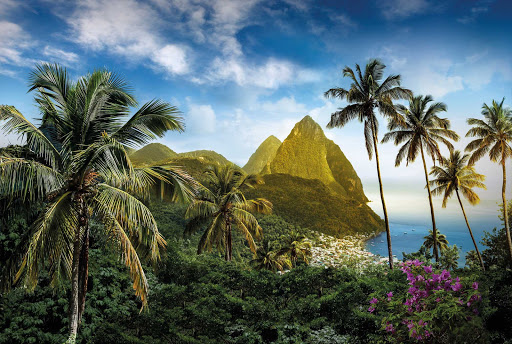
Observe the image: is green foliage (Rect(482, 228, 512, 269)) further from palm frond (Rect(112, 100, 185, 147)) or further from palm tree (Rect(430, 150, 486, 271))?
palm frond (Rect(112, 100, 185, 147))

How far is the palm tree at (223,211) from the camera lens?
14.9 meters

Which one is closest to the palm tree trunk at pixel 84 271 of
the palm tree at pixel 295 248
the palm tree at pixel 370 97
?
the palm tree at pixel 370 97

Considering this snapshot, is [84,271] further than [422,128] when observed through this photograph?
No

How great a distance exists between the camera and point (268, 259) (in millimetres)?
21281

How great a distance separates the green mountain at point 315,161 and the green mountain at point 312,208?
38.4 meters

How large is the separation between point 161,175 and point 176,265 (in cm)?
514

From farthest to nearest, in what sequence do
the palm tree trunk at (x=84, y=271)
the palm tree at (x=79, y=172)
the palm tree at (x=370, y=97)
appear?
the palm tree at (x=370, y=97) < the palm tree trunk at (x=84, y=271) < the palm tree at (x=79, y=172)

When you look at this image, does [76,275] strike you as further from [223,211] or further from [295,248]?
[295,248]

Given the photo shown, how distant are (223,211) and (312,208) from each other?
164ft

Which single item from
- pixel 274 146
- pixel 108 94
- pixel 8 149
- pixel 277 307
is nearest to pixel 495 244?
pixel 277 307

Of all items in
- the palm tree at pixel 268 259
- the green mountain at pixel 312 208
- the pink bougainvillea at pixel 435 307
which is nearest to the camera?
the pink bougainvillea at pixel 435 307

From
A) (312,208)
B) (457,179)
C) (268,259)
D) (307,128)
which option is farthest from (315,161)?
(268,259)

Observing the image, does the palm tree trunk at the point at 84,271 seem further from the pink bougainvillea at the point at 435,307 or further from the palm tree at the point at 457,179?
the palm tree at the point at 457,179

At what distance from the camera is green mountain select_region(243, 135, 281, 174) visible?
553 ft
